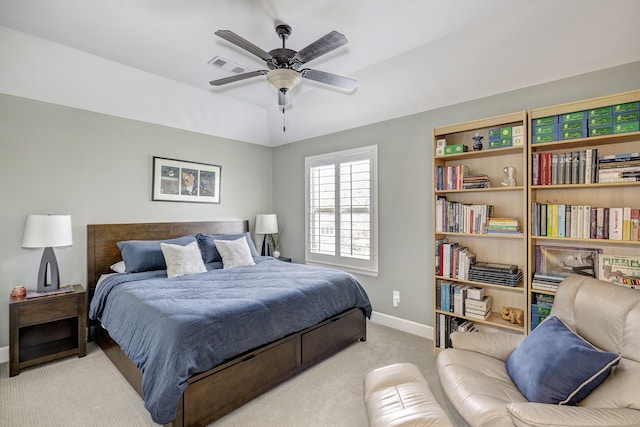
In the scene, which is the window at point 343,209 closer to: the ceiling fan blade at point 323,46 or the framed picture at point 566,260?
the framed picture at point 566,260

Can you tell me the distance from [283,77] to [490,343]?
241 centimetres

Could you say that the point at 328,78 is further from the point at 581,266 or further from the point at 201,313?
the point at 581,266

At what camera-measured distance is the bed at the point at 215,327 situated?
1.90 m

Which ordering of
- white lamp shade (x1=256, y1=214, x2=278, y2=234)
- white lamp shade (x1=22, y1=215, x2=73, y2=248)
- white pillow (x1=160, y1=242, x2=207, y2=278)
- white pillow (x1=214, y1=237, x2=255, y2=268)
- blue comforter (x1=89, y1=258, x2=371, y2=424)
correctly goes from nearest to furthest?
blue comforter (x1=89, y1=258, x2=371, y2=424) → white lamp shade (x1=22, y1=215, x2=73, y2=248) → white pillow (x1=160, y1=242, x2=207, y2=278) → white pillow (x1=214, y1=237, x2=255, y2=268) → white lamp shade (x1=256, y1=214, x2=278, y2=234)

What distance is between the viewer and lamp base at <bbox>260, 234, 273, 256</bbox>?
4.94m

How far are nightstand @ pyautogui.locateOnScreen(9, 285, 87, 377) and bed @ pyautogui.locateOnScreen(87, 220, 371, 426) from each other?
0.16m

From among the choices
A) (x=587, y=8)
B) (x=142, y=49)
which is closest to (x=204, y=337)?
(x=142, y=49)

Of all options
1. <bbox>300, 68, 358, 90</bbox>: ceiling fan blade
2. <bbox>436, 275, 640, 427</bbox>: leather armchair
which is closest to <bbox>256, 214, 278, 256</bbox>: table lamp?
<bbox>300, 68, 358, 90</bbox>: ceiling fan blade

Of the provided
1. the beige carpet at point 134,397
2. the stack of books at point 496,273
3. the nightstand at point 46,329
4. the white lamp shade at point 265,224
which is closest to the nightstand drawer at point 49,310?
the nightstand at point 46,329

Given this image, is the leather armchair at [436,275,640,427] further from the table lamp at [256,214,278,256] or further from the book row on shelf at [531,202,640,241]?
the table lamp at [256,214,278,256]

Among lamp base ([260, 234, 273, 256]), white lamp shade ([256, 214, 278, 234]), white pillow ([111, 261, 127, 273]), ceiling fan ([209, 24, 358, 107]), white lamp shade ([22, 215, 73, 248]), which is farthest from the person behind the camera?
lamp base ([260, 234, 273, 256])

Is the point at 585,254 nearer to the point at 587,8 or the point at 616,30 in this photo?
the point at 616,30

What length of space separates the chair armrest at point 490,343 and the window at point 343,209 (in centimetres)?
176

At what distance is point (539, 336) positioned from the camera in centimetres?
177
